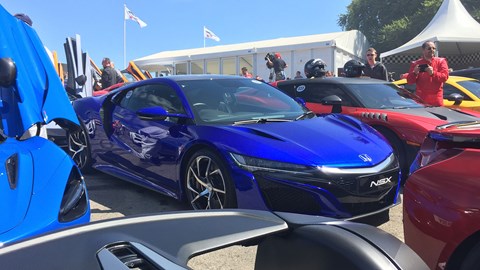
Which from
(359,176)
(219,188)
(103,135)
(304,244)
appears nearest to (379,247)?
(304,244)

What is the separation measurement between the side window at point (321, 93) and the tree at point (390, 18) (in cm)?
3035

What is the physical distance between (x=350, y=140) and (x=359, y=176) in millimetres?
454

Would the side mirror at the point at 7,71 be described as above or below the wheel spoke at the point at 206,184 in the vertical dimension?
above

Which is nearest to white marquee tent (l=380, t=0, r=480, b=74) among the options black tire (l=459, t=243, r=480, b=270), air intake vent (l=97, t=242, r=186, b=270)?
black tire (l=459, t=243, r=480, b=270)

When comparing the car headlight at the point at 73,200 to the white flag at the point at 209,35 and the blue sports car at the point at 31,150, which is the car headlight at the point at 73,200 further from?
the white flag at the point at 209,35

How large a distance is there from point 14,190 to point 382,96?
4547 mm

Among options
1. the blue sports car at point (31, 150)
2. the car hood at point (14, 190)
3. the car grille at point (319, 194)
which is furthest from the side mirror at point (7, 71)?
the car grille at point (319, 194)

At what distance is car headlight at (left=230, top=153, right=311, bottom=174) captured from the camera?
2.93 meters

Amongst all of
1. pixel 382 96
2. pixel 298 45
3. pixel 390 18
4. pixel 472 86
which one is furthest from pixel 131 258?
pixel 390 18

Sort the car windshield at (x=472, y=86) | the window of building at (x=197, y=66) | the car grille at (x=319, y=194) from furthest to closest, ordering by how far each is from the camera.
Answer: the window of building at (x=197, y=66) → the car windshield at (x=472, y=86) → the car grille at (x=319, y=194)

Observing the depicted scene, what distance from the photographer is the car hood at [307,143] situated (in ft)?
9.86

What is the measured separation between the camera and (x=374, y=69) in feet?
24.6

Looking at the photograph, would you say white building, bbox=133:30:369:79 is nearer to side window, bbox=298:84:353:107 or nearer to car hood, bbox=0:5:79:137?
side window, bbox=298:84:353:107

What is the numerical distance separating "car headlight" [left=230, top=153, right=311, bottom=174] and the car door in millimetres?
674
